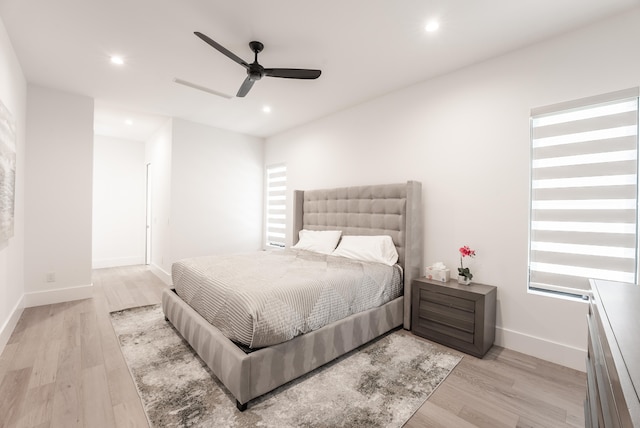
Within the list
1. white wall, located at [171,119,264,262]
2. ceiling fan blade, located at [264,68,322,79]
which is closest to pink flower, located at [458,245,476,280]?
ceiling fan blade, located at [264,68,322,79]

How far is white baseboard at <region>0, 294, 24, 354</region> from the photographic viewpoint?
2467mm

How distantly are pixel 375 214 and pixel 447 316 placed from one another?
1.46 meters

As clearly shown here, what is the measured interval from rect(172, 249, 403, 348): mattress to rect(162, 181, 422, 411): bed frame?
7cm

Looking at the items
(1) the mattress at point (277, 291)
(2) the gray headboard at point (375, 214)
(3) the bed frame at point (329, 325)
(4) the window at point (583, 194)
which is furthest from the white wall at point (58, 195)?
(4) the window at point (583, 194)

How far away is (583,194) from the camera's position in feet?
7.50

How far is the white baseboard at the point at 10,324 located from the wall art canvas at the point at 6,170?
2.79 feet

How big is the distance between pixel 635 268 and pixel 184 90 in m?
4.86

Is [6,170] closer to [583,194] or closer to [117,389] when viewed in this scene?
[117,389]

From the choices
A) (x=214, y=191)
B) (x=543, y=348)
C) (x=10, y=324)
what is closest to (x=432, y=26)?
(x=543, y=348)

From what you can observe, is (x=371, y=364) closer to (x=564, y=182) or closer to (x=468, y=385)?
(x=468, y=385)

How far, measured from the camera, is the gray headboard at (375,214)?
3.05 m

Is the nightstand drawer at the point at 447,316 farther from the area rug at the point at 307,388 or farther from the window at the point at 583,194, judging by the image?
the window at the point at 583,194

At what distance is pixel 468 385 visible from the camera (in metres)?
2.06

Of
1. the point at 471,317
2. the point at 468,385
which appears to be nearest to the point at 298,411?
the point at 468,385
